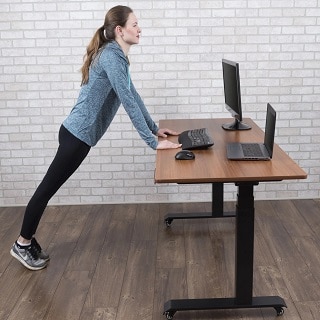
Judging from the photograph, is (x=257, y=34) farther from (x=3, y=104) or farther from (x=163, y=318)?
(x=163, y=318)

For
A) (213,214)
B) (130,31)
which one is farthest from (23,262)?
(130,31)

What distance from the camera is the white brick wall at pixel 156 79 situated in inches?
161

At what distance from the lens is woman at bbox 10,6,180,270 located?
2.89 m

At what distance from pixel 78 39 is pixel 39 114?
0.71m

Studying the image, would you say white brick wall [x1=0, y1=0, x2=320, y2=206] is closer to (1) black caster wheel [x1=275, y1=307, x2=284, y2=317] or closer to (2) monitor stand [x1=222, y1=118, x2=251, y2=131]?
(2) monitor stand [x1=222, y1=118, x2=251, y2=131]

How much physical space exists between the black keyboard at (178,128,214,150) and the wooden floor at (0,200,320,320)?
2.72ft

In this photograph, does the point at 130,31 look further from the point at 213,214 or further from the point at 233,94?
the point at 213,214

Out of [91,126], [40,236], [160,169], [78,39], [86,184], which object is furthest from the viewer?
[86,184]

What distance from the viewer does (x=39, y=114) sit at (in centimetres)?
429

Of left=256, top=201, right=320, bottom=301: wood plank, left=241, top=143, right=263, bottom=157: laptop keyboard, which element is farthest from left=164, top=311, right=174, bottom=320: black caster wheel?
left=241, top=143, right=263, bottom=157: laptop keyboard

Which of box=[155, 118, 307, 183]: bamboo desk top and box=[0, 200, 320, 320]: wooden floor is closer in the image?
box=[155, 118, 307, 183]: bamboo desk top

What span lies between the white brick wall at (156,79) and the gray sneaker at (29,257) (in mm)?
1167

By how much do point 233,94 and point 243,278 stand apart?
4.01ft

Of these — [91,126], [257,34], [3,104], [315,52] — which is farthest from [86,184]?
[315,52]
